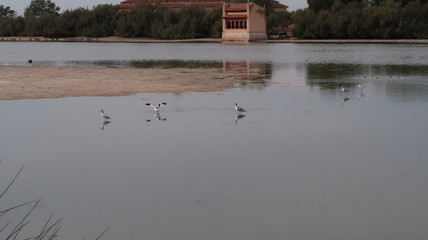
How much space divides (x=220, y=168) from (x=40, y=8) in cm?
13339

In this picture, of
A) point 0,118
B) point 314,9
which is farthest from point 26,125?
point 314,9

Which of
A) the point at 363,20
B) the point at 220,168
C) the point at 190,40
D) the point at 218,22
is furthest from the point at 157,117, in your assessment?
the point at 190,40

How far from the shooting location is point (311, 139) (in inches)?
464

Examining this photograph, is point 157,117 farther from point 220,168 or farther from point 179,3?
point 179,3

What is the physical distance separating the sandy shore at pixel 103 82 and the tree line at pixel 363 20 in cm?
5702

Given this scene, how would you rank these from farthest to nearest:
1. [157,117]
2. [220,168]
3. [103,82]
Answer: [103,82]
[157,117]
[220,168]

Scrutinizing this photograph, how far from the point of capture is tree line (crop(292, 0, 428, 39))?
79825 mm

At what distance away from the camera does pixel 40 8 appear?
136375 millimetres

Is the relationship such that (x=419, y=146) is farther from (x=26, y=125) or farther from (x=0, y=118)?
(x=0, y=118)

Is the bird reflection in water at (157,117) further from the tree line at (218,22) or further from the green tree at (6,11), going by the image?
the green tree at (6,11)

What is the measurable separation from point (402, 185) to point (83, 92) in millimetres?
12092

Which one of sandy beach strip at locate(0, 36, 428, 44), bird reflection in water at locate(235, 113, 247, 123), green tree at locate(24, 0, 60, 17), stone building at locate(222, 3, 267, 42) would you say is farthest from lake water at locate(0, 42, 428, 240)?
green tree at locate(24, 0, 60, 17)

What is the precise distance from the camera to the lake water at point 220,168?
722 centimetres

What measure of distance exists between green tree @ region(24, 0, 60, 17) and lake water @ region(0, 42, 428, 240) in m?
125
